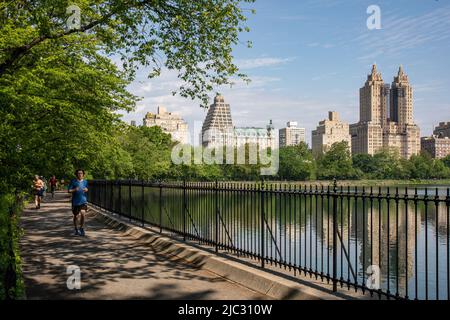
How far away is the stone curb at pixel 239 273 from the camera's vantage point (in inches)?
288

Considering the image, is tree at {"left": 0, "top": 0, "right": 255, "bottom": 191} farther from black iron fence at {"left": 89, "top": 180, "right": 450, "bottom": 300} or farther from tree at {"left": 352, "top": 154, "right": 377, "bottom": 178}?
tree at {"left": 352, "top": 154, "right": 377, "bottom": 178}

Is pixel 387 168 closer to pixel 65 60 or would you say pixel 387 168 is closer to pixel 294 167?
pixel 294 167

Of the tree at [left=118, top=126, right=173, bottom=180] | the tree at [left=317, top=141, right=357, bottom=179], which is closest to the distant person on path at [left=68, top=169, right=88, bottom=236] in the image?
the tree at [left=118, top=126, right=173, bottom=180]

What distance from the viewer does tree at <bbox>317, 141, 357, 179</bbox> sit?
5915 inches

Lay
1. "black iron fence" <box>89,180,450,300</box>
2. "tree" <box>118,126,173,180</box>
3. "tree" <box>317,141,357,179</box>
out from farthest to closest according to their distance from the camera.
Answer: "tree" <box>317,141,357,179</box> < "tree" <box>118,126,173,180</box> < "black iron fence" <box>89,180,450,300</box>

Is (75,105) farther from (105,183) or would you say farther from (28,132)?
(105,183)

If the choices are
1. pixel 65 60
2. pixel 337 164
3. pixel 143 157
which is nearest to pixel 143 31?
pixel 65 60

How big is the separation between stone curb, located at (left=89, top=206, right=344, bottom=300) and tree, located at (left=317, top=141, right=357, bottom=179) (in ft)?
459

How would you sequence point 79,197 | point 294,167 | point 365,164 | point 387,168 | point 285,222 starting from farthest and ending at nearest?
1. point 365,164
2. point 387,168
3. point 294,167
4. point 79,197
5. point 285,222

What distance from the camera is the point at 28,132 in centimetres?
1197

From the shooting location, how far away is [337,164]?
157375 mm

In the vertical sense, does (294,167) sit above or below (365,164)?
below

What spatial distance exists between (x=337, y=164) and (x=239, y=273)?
153 meters

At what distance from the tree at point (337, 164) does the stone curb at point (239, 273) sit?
139802 mm
